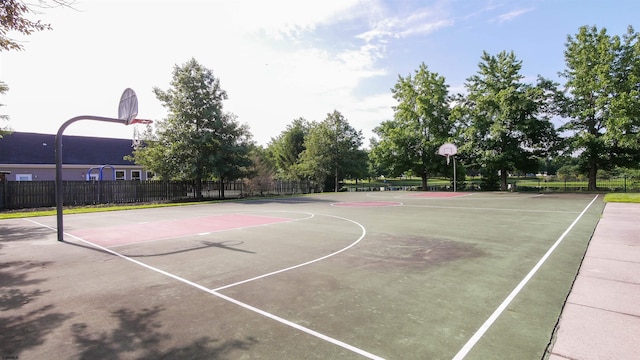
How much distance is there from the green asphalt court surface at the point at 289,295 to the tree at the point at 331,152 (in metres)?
33.0

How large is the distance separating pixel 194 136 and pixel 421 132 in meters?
26.9

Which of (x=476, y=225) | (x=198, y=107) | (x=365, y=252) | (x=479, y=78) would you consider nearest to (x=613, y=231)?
(x=476, y=225)

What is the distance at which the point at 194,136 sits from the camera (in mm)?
28000

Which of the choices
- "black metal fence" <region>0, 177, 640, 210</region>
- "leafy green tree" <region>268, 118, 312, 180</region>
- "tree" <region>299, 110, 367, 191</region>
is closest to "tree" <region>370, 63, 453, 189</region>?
"tree" <region>299, 110, 367, 191</region>

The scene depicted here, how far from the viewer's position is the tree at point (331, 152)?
42531 mm

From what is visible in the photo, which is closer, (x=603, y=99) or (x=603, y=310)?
(x=603, y=310)

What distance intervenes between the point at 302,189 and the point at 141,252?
3396cm

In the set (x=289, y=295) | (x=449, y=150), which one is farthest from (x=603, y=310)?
(x=449, y=150)

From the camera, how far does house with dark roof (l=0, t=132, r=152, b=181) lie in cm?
3089

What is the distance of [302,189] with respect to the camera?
4181 centimetres

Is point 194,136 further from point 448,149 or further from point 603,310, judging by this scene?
point 603,310

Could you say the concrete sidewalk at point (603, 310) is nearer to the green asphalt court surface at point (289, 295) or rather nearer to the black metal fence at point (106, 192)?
the green asphalt court surface at point (289, 295)

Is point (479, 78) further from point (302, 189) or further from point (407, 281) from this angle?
point (407, 281)

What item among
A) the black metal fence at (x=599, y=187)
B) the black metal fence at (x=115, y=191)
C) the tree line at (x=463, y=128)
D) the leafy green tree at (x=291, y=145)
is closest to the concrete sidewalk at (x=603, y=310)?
the tree line at (x=463, y=128)
